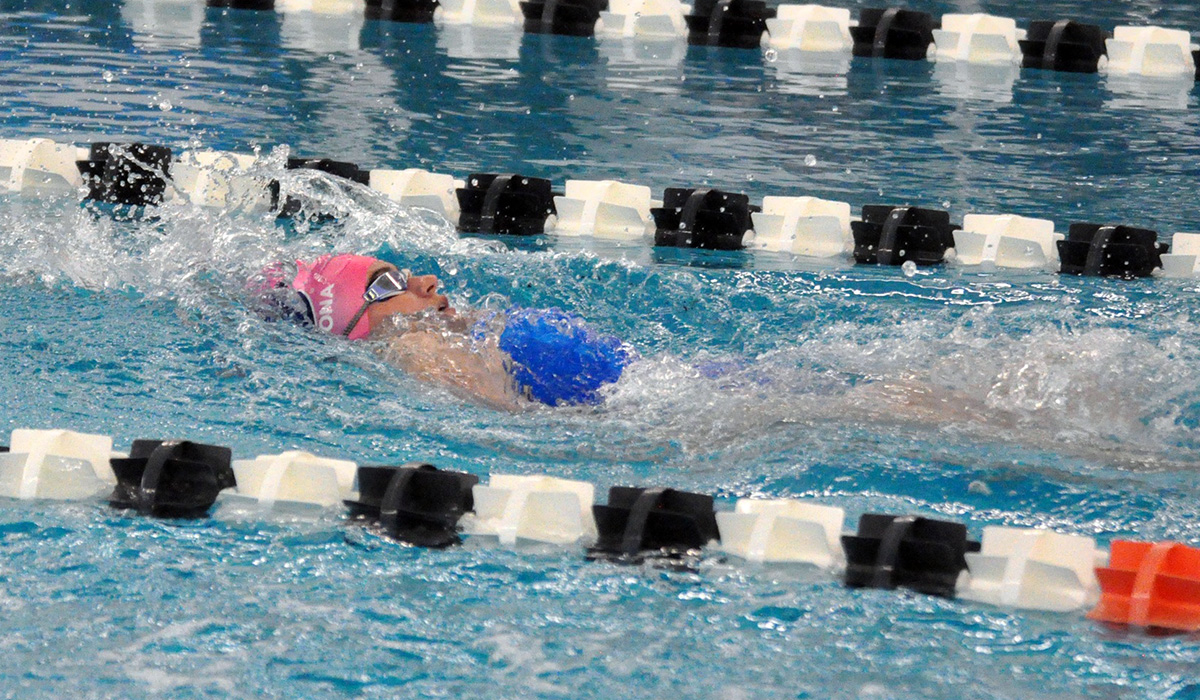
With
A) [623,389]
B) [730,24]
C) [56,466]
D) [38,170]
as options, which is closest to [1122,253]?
[623,389]

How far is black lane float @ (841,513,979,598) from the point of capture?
288 centimetres

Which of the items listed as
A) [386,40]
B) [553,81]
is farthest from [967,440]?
[386,40]

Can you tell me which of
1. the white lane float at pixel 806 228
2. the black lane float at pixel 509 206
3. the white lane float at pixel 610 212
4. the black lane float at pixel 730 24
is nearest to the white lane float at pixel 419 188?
the black lane float at pixel 509 206

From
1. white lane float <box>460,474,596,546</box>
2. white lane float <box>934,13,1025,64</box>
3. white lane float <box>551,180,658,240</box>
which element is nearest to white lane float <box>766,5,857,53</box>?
white lane float <box>934,13,1025,64</box>

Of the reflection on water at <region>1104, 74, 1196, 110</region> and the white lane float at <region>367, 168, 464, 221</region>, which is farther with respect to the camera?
the reflection on water at <region>1104, 74, 1196, 110</region>

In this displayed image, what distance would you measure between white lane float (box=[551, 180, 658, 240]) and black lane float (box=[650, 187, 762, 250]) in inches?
5.7

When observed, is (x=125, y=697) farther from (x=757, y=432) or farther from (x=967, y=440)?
(x=967, y=440)

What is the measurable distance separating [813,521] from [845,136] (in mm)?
3678

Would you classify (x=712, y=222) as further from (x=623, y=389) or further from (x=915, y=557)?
(x=915, y=557)

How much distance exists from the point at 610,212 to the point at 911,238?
3.63 feet

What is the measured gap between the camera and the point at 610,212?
17.9 ft

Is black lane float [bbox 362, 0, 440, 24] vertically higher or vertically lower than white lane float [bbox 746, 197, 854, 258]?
higher

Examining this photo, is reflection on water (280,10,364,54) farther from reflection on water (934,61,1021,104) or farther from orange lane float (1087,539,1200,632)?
orange lane float (1087,539,1200,632)

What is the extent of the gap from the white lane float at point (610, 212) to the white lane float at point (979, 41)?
3.06 meters
